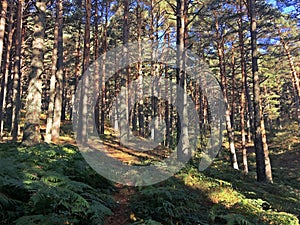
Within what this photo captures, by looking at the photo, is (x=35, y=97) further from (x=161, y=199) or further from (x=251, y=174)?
(x=251, y=174)

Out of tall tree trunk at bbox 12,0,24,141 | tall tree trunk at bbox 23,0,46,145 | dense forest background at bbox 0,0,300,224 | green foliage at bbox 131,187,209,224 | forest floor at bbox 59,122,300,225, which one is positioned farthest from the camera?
tall tree trunk at bbox 12,0,24,141

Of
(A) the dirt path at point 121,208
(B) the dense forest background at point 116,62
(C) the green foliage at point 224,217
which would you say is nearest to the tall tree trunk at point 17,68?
(B) the dense forest background at point 116,62

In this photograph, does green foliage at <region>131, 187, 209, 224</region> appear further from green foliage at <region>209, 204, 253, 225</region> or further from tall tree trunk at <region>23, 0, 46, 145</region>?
tall tree trunk at <region>23, 0, 46, 145</region>

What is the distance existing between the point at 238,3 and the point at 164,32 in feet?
29.1

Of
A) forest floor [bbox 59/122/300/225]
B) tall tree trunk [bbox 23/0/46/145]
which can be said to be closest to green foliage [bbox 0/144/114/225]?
forest floor [bbox 59/122/300/225]

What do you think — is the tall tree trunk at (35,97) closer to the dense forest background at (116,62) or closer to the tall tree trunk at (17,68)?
the dense forest background at (116,62)

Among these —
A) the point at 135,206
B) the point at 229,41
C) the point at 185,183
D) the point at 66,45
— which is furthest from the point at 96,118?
the point at 135,206

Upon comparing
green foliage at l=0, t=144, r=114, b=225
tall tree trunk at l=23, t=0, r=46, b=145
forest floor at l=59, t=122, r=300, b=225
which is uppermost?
tall tree trunk at l=23, t=0, r=46, b=145

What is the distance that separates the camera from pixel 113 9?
25.3 meters

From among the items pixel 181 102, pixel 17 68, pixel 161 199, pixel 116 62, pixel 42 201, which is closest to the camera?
pixel 42 201

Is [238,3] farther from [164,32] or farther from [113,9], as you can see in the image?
[113,9]

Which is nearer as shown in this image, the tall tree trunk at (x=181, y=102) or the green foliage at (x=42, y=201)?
the green foliage at (x=42, y=201)

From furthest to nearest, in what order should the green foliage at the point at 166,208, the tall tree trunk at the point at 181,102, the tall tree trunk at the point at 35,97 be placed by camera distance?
the tall tree trunk at the point at 181,102
the tall tree trunk at the point at 35,97
the green foliage at the point at 166,208

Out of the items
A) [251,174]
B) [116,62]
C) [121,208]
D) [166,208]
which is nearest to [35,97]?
[121,208]
